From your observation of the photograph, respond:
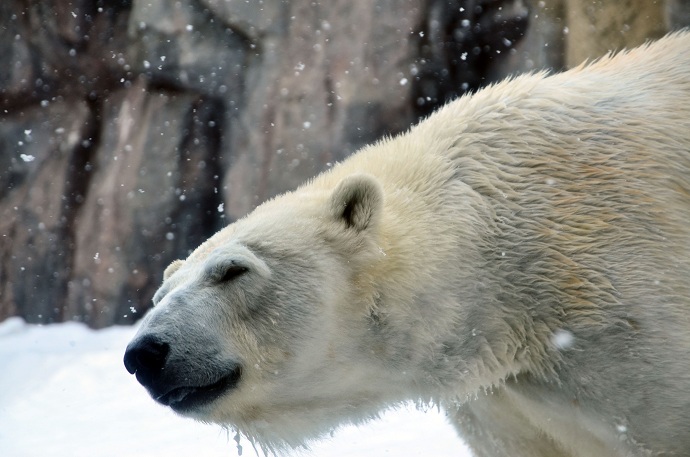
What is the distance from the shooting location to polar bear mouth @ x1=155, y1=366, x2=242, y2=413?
266cm

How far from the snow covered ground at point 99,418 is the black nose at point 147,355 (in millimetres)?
1397

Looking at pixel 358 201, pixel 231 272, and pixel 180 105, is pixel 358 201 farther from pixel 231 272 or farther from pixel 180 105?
pixel 180 105

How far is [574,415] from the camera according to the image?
2781mm

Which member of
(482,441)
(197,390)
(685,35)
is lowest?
(482,441)

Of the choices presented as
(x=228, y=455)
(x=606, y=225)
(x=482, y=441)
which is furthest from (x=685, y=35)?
(x=228, y=455)

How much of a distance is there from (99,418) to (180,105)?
107 inches

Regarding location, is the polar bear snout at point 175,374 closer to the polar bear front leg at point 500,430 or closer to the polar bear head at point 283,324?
the polar bear head at point 283,324

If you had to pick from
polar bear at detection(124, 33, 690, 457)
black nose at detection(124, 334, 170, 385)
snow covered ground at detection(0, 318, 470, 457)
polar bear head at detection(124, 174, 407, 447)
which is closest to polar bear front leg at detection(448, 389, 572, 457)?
polar bear at detection(124, 33, 690, 457)

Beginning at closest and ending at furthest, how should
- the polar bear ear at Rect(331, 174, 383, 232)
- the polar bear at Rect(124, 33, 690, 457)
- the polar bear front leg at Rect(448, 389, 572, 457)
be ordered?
the polar bear at Rect(124, 33, 690, 457) → the polar bear ear at Rect(331, 174, 383, 232) → the polar bear front leg at Rect(448, 389, 572, 457)

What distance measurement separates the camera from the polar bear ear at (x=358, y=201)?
9.14ft

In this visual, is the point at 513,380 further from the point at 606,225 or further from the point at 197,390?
the point at 197,390

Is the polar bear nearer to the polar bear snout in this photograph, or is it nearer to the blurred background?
the polar bear snout

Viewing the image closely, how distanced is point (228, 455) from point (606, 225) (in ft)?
8.69

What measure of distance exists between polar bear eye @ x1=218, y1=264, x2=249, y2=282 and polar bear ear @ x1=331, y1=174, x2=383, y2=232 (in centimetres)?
35
